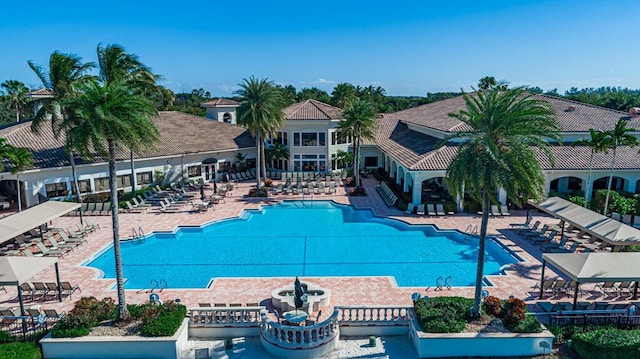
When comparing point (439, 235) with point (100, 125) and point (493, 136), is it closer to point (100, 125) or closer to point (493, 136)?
point (493, 136)

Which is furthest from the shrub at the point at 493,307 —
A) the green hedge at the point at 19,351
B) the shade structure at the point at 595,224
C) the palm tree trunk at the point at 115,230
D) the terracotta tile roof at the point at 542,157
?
the green hedge at the point at 19,351

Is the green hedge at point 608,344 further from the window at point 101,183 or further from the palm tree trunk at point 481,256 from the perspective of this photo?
the window at point 101,183

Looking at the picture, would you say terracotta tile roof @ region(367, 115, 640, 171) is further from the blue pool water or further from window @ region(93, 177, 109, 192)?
window @ region(93, 177, 109, 192)

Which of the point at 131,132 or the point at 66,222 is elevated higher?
the point at 131,132

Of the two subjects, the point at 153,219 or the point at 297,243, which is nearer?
the point at 297,243

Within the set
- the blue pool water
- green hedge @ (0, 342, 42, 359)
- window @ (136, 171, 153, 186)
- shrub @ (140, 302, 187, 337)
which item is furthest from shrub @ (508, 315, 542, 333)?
window @ (136, 171, 153, 186)

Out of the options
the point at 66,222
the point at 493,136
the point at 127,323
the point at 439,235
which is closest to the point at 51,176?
the point at 66,222

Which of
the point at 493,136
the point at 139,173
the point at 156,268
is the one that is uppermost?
the point at 493,136
